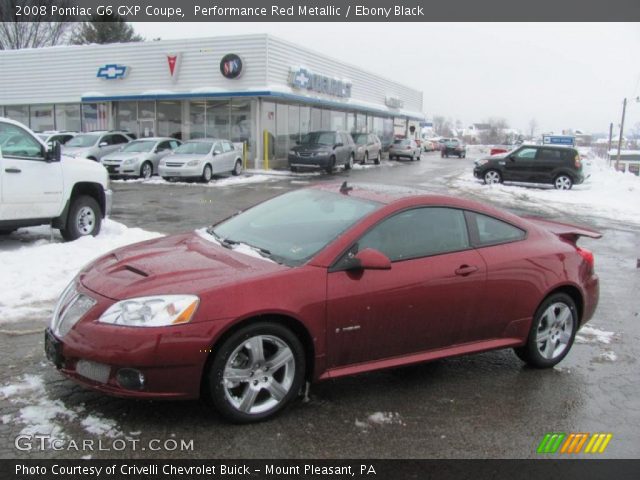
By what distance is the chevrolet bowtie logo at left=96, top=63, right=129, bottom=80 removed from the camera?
1204 inches

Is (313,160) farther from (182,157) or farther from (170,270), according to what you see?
(170,270)

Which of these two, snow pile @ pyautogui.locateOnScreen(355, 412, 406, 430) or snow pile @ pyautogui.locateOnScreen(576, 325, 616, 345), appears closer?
snow pile @ pyautogui.locateOnScreen(355, 412, 406, 430)

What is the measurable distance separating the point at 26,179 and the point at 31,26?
156 feet

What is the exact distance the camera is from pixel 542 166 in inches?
888

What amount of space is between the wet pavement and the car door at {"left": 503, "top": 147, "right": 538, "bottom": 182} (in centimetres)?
1777

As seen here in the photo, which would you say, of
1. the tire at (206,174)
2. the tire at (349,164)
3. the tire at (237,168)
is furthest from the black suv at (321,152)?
the tire at (206,174)

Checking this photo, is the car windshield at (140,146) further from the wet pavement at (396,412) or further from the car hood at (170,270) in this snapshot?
the car hood at (170,270)

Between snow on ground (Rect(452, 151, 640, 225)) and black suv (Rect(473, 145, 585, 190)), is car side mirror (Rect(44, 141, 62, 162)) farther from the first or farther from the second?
black suv (Rect(473, 145, 585, 190))

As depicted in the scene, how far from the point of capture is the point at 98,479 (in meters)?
3.15

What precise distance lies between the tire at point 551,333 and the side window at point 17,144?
22.5 ft

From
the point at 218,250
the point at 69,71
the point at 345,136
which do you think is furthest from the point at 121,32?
the point at 218,250

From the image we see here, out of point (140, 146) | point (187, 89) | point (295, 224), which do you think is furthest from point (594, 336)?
point (187, 89)

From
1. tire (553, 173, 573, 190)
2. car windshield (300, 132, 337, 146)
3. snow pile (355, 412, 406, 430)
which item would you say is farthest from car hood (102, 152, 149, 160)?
snow pile (355, 412, 406, 430)

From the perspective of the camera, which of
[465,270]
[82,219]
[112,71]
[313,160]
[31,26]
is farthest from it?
[31,26]
